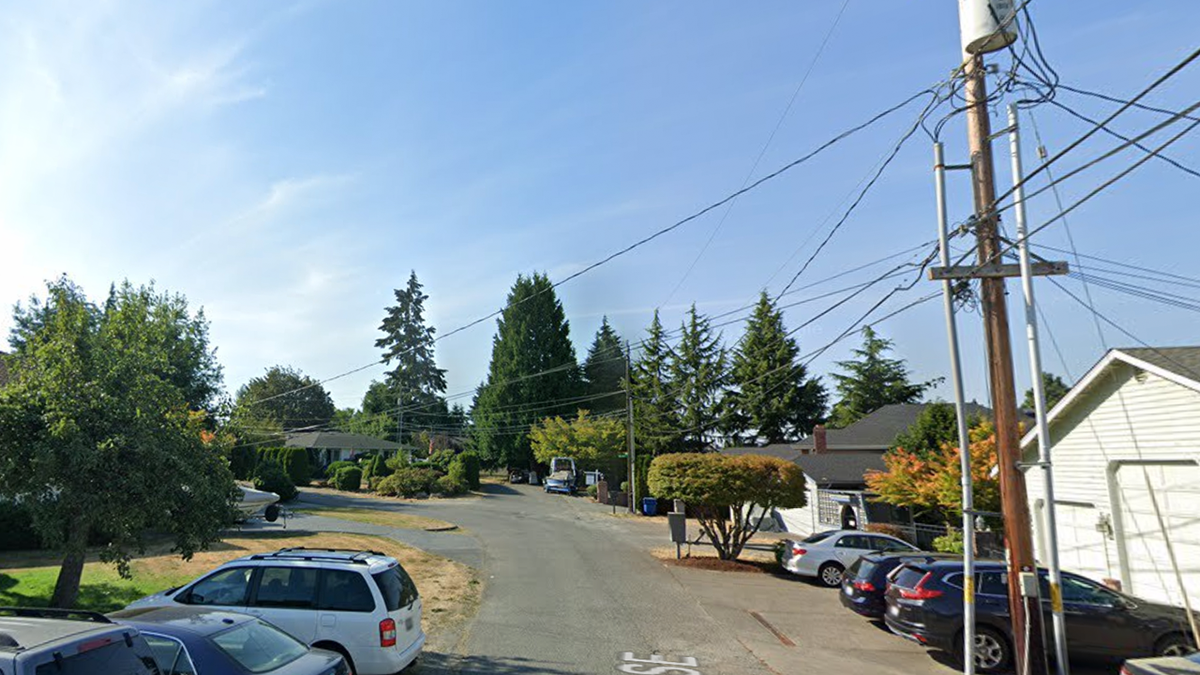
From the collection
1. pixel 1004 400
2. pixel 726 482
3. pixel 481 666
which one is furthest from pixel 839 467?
pixel 481 666

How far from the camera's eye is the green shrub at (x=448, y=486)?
45.6 meters

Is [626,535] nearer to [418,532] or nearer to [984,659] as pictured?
[418,532]

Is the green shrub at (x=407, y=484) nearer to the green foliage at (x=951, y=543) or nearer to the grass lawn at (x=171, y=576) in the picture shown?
the grass lawn at (x=171, y=576)

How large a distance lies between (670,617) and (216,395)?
41293 millimetres

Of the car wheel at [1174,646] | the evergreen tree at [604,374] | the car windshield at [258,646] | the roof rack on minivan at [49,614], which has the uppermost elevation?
the evergreen tree at [604,374]

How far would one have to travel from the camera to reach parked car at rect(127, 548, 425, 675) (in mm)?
8469

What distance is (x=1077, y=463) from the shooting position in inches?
597

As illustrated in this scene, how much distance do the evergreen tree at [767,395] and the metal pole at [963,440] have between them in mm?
42164

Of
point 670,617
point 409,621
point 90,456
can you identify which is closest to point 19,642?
point 409,621

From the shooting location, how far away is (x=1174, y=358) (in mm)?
12969

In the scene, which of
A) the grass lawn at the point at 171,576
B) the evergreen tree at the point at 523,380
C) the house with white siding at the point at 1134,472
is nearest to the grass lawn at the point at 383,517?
the grass lawn at the point at 171,576

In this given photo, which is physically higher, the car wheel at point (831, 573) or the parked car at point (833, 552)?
the parked car at point (833, 552)

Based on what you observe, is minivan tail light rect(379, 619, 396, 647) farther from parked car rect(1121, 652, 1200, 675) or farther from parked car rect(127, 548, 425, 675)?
parked car rect(1121, 652, 1200, 675)

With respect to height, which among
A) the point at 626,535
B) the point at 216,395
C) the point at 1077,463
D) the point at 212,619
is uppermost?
the point at 216,395
